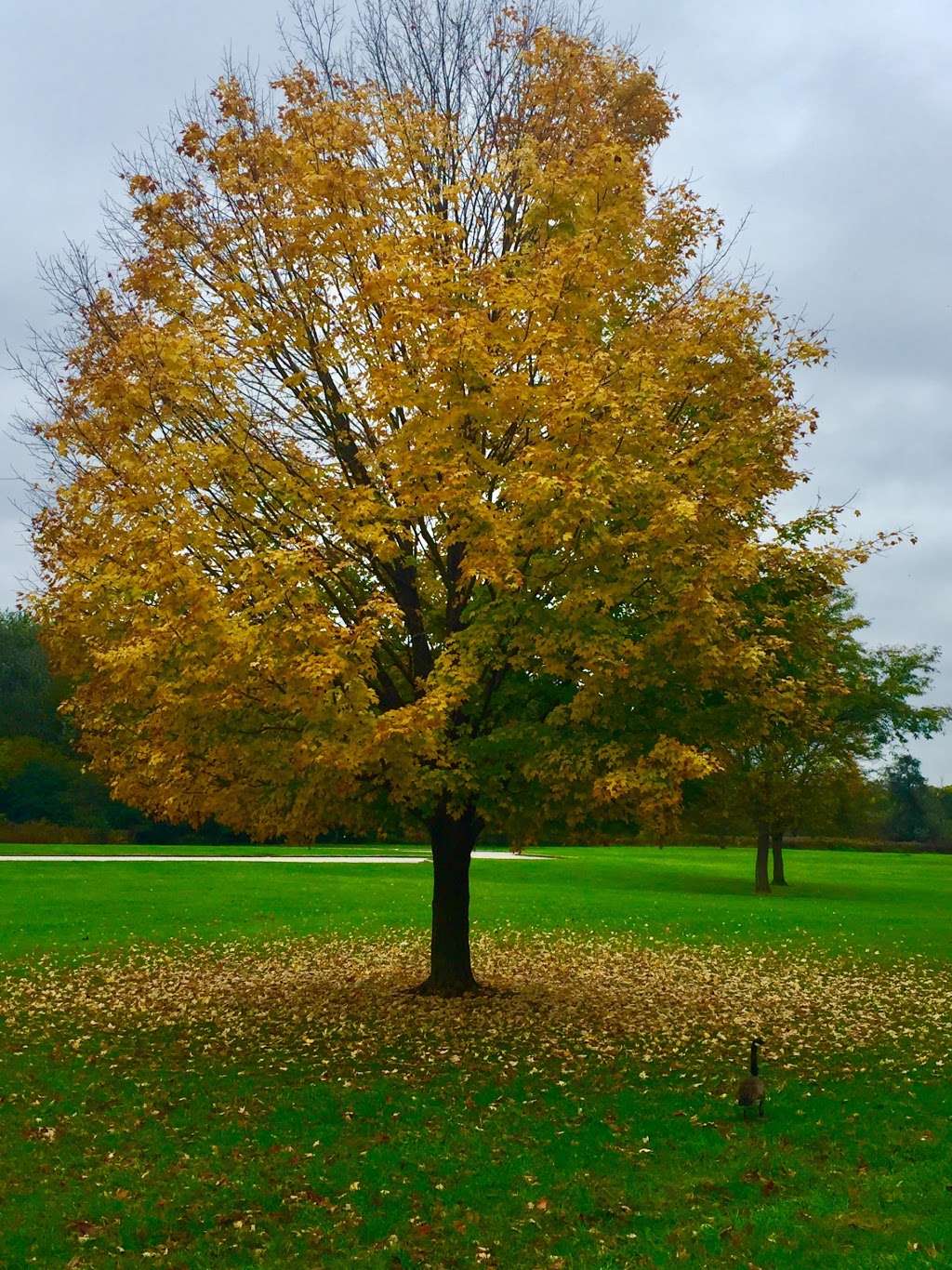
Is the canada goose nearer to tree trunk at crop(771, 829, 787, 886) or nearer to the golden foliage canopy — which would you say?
the golden foliage canopy

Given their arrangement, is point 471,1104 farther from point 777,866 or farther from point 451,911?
point 777,866

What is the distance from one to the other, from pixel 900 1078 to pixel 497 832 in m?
5.53

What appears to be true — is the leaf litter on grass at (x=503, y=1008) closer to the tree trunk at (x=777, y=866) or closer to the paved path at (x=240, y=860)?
the tree trunk at (x=777, y=866)

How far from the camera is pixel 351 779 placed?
12812mm

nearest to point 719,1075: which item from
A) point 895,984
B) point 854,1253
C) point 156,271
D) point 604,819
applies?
point 604,819

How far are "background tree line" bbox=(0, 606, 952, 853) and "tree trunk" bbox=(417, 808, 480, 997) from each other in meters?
0.91

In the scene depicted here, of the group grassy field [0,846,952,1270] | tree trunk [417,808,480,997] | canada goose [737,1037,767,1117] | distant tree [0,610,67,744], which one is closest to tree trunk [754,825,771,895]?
grassy field [0,846,952,1270]

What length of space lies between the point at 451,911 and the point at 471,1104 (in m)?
5.35

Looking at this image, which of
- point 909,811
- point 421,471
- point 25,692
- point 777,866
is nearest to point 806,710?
point 421,471

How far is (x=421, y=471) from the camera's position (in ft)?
39.9

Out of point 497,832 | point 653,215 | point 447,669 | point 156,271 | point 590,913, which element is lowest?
point 590,913

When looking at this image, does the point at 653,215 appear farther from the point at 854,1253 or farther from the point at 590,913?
the point at 590,913

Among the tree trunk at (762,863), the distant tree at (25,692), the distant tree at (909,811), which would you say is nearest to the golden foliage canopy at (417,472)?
the tree trunk at (762,863)

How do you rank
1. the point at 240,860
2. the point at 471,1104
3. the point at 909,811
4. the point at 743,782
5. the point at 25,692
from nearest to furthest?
the point at 471,1104 → the point at 743,782 → the point at 240,860 → the point at 25,692 → the point at 909,811
